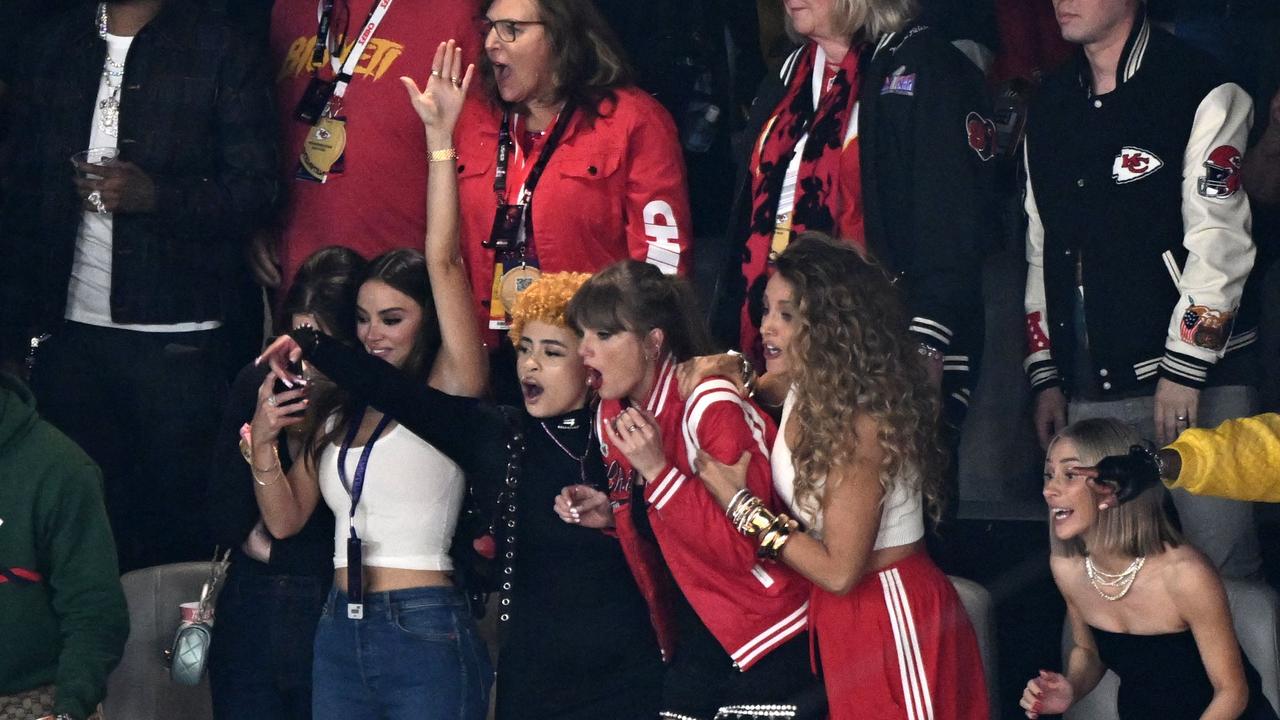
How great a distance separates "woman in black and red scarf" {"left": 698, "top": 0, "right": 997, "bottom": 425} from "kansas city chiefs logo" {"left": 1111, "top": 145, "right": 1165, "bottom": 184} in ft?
0.89

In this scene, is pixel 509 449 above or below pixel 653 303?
below

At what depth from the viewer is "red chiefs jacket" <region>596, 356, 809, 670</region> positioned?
3.14 metres

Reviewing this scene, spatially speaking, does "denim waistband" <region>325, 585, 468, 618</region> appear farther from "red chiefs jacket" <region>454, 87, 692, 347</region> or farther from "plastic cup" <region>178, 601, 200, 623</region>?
"red chiefs jacket" <region>454, 87, 692, 347</region>

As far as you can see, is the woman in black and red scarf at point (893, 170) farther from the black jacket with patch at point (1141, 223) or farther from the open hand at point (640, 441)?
the open hand at point (640, 441)

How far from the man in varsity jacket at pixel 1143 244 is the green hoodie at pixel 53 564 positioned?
198 centimetres

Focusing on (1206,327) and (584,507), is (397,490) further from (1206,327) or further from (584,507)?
(1206,327)

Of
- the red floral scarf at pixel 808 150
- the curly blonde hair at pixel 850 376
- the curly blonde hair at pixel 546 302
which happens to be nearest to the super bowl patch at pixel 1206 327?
the curly blonde hair at pixel 850 376

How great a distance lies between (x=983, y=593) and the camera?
3.68 metres

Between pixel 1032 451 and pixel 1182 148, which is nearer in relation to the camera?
pixel 1182 148

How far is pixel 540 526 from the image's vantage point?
344cm

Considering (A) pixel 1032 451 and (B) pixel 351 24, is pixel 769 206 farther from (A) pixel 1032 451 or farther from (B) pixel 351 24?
(B) pixel 351 24

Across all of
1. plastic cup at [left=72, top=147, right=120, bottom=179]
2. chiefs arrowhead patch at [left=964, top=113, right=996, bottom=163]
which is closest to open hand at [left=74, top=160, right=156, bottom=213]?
plastic cup at [left=72, top=147, right=120, bottom=179]

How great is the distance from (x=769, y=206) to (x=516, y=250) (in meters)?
0.58

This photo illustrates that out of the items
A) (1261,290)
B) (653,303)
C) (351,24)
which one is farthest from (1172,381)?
(351,24)
